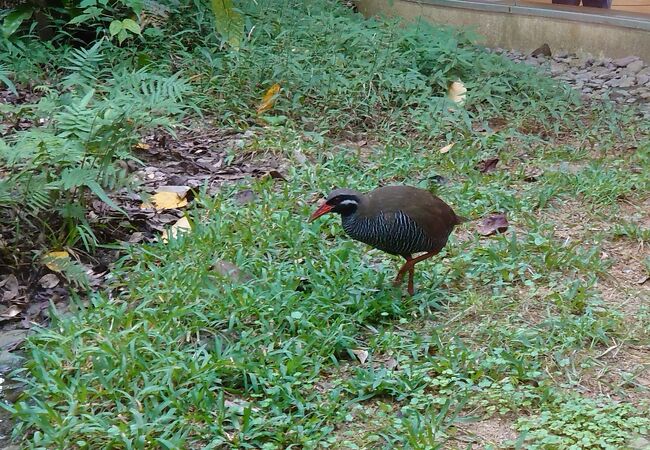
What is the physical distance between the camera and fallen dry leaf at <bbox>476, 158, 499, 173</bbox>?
603cm

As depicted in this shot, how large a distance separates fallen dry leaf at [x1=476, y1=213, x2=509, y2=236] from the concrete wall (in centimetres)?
377

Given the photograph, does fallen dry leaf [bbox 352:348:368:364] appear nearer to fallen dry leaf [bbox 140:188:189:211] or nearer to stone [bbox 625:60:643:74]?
fallen dry leaf [bbox 140:188:189:211]

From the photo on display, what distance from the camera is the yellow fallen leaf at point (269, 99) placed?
6.66 m

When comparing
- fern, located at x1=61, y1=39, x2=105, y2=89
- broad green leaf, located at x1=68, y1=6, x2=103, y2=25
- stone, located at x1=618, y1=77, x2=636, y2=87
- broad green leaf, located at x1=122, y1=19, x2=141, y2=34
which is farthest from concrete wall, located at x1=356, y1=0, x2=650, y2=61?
fern, located at x1=61, y1=39, x2=105, y2=89

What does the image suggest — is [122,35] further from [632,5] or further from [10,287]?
[632,5]

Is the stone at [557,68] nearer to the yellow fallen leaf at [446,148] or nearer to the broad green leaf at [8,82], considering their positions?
the yellow fallen leaf at [446,148]

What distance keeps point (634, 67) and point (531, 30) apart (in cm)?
119

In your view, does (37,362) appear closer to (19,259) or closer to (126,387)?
(126,387)

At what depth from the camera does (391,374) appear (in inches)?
144

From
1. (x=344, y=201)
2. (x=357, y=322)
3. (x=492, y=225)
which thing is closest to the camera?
(x=357, y=322)

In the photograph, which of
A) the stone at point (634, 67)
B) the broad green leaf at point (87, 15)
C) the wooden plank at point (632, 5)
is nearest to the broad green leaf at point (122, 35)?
the broad green leaf at point (87, 15)

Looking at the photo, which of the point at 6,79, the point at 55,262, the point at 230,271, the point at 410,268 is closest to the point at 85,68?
the point at 6,79

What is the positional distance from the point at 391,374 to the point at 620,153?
339cm

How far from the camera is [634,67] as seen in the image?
794 centimetres
